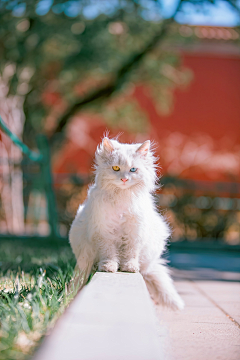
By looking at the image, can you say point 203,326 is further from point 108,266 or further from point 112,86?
point 112,86

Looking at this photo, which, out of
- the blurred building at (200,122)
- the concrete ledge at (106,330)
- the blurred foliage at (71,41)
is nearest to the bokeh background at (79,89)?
the blurred foliage at (71,41)

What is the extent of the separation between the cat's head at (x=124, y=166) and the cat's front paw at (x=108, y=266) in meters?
0.49

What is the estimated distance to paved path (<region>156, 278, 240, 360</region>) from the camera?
6.63 feet

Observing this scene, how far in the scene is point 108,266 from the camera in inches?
97.3

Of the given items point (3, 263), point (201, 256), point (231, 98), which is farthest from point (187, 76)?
point (3, 263)

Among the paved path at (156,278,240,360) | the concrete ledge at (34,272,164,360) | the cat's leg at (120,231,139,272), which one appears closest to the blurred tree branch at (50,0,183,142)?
the paved path at (156,278,240,360)

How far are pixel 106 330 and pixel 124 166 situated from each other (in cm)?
124

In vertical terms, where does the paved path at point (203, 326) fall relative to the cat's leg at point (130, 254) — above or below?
below

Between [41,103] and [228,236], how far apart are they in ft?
17.6

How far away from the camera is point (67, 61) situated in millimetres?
7996

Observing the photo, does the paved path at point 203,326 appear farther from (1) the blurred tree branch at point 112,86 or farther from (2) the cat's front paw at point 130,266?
(1) the blurred tree branch at point 112,86

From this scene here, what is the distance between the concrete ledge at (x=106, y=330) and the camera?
131cm

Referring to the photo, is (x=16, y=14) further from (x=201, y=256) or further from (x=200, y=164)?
(x=200, y=164)

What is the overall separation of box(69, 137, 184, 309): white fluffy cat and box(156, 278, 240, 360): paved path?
0.45 m
